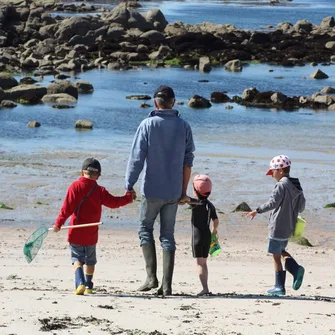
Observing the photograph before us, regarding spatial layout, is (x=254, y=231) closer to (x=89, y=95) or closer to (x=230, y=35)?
(x=89, y=95)

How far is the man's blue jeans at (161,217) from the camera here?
8.41 meters

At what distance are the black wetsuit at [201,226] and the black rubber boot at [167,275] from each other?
0.26 m

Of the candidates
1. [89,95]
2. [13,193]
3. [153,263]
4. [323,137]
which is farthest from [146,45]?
[153,263]

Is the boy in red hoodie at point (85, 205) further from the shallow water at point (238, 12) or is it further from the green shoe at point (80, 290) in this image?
the shallow water at point (238, 12)

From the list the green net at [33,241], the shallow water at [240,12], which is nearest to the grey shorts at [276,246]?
the green net at [33,241]

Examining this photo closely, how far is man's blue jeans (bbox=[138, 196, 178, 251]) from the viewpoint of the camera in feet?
27.6

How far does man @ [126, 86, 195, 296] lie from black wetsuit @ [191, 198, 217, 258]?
0.25 metres

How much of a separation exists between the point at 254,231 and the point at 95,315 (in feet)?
25.0

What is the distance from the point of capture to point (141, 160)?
8344 millimetres

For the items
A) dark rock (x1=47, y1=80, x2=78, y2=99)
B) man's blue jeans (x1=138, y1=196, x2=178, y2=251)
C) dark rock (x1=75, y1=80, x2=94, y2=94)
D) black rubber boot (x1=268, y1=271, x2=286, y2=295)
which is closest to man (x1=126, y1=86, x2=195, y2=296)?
man's blue jeans (x1=138, y1=196, x2=178, y2=251)

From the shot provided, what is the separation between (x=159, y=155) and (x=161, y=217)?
1.82ft

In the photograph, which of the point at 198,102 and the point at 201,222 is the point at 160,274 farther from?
the point at 198,102

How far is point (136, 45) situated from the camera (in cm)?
5278

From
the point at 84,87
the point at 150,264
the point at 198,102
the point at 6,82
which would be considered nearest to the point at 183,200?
the point at 150,264
